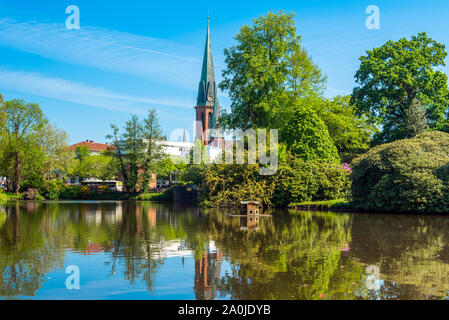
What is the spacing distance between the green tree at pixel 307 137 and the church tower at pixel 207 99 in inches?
2415

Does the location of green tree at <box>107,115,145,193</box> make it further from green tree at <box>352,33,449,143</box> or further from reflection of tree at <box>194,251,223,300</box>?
reflection of tree at <box>194,251,223,300</box>

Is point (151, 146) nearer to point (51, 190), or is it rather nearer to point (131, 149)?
point (131, 149)

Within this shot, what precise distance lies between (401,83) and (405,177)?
659 inches

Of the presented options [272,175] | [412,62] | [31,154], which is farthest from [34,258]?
[31,154]

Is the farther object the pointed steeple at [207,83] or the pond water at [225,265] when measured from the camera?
the pointed steeple at [207,83]

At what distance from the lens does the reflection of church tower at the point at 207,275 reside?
6.00 metres

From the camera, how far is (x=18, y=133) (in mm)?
49156

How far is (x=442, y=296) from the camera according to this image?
5.75m

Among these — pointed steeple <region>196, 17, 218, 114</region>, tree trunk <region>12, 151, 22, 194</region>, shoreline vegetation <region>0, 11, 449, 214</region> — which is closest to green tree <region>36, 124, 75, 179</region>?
shoreline vegetation <region>0, 11, 449, 214</region>

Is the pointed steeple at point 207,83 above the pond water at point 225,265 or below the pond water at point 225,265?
above

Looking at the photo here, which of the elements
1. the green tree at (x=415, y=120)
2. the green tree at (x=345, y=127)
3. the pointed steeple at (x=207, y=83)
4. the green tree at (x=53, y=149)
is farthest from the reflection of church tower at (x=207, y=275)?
the pointed steeple at (x=207, y=83)

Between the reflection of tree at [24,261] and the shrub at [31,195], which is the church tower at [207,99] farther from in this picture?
the reflection of tree at [24,261]

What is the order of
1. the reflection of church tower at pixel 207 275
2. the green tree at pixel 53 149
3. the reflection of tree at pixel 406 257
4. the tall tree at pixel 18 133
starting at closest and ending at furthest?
the reflection of church tower at pixel 207 275 < the reflection of tree at pixel 406 257 < the tall tree at pixel 18 133 < the green tree at pixel 53 149
